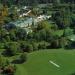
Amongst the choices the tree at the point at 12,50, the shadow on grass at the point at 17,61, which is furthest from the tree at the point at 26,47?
the shadow on grass at the point at 17,61

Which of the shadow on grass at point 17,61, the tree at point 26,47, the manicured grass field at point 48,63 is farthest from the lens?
the tree at point 26,47

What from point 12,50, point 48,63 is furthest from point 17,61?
point 48,63

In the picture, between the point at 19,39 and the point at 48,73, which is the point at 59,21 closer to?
the point at 19,39

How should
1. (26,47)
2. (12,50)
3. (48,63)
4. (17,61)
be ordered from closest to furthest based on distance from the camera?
(48,63) → (17,61) → (12,50) → (26,47)

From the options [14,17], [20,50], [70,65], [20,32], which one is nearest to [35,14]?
[14,17]

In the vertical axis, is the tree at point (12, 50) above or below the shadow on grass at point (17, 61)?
above

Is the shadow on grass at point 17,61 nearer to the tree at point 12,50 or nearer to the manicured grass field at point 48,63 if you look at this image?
the manicured grass field at point 48,63

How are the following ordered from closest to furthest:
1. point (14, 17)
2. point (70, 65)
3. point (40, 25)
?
1. point (70, 65)
2. point (40, 25)
3. point (14, 17)

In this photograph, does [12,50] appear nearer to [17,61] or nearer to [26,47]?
[26,47]
